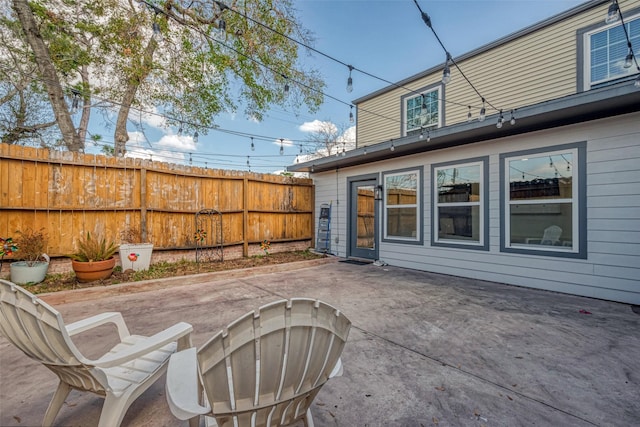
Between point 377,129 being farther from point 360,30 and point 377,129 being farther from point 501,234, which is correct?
point 501,234

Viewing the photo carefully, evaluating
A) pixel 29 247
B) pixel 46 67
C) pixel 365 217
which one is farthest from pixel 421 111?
pixel 46 67

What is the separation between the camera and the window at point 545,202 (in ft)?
13.3

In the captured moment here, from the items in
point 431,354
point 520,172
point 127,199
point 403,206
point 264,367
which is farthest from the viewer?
point 403,206

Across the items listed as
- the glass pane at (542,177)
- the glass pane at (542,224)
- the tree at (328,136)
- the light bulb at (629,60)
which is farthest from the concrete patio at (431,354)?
the tree at (328,136)

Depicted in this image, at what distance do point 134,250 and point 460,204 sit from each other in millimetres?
6068

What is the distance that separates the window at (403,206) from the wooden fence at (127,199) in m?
2.88

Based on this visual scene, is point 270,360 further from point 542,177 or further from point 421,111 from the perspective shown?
point 421,111

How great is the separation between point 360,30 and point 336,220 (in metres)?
4.67

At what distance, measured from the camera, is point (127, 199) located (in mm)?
5273

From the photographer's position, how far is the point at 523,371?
2107 mm

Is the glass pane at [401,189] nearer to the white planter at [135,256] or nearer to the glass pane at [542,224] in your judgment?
the glass pane at [542,224]

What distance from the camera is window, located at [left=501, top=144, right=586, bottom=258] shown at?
4066mm

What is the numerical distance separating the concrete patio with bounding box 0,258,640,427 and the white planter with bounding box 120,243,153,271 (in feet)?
2.47

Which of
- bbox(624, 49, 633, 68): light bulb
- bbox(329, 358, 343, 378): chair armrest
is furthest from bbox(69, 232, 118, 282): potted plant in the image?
bbox(624, 49, 633, 68): light bulb
